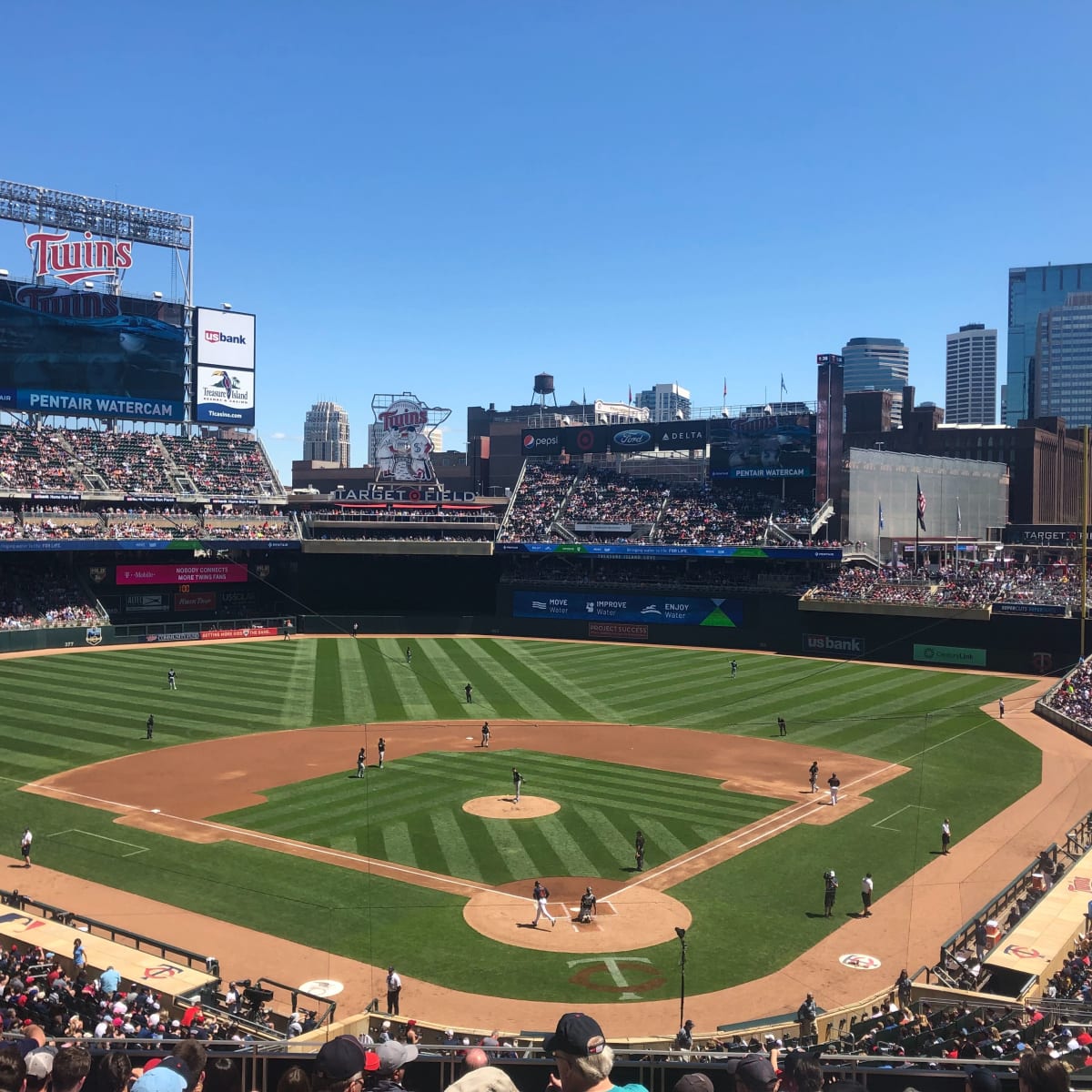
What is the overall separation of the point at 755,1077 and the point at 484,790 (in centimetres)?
3007

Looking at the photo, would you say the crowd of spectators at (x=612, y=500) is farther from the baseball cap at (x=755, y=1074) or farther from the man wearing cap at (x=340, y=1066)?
the man wearing cap at (x=340, y=1066)

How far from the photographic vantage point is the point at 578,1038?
504 cm

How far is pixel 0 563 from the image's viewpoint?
220ft

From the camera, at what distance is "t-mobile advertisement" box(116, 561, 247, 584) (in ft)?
238

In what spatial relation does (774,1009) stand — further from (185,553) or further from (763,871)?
(185,553)


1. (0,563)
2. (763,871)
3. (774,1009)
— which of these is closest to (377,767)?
(763,871)

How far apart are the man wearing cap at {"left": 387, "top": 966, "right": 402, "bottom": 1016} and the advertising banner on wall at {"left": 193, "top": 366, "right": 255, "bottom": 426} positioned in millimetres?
69437

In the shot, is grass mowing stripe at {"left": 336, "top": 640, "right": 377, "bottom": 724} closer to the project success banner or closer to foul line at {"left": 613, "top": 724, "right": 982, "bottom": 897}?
the project success banner

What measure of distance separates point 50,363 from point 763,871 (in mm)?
65705

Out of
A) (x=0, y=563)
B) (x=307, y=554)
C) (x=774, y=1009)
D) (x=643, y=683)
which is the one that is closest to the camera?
(x=774, y=1009)

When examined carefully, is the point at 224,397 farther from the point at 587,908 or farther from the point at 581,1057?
the point at 581,1057

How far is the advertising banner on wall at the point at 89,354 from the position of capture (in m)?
72.7

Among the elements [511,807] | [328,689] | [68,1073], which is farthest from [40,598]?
[68,1073]

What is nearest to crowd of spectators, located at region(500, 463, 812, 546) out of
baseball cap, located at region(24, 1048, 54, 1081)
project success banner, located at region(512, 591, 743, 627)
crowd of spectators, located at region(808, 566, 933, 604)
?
project success banner, located at region(512, 591, 743, 627)
